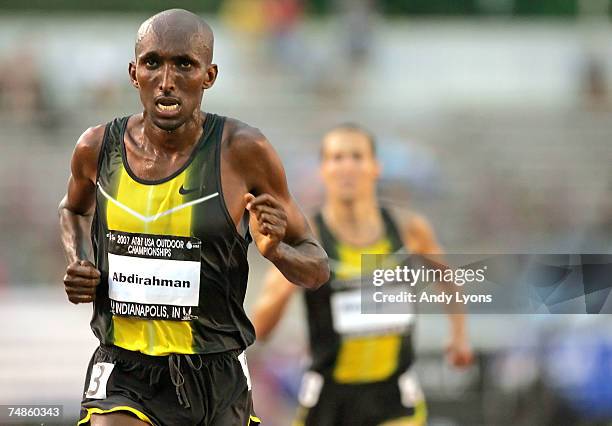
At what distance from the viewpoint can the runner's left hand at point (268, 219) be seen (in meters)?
4.52

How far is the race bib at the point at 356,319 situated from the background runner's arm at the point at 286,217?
7.20 feet

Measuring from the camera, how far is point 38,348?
1116cm

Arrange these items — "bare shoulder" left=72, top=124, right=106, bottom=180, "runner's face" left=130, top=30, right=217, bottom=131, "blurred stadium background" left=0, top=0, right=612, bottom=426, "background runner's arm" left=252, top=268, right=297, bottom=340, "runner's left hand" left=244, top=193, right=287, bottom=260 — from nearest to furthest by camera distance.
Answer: "runner's left hand" left=244, top=193, right=287, bottom=260 → "runner's face" left=130, top=30, right=217, bottom=131 → "bare shoulder" left=72, top=124, right=106, bottom=180 → "background runner's arm" left=252, top=268, right=297, bottom=340 → "blurred stadium background" left=0, top=0, right=612, bottom=426

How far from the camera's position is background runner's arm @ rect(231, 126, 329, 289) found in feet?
15.6

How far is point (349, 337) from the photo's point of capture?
285 inches

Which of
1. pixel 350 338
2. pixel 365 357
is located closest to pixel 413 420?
pixel 365 357

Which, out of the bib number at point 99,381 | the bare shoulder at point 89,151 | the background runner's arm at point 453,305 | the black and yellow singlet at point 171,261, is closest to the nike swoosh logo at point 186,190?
the black and yellow singlet at point 171,261

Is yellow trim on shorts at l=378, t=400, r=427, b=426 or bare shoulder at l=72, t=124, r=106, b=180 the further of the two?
yellow trim on shorts at l=378, t=400, r=427, b=426

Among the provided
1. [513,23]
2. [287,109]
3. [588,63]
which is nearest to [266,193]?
[287,109]

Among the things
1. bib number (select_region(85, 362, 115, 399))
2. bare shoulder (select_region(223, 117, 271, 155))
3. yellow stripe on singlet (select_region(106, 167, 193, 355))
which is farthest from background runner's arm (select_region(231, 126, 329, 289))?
bib number (select_region(85, 362, 115, 399))

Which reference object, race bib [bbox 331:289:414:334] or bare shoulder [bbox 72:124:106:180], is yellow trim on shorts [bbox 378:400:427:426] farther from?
bare shoulder [bbox 72:124:106:180]

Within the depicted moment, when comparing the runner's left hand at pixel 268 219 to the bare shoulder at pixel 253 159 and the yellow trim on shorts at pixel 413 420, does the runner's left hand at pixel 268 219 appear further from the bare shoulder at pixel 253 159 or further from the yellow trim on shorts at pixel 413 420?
the yellow trim on shorts at pixel 413 420

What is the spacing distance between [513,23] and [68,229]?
58.7 ft

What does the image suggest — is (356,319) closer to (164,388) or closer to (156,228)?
(164,388)
